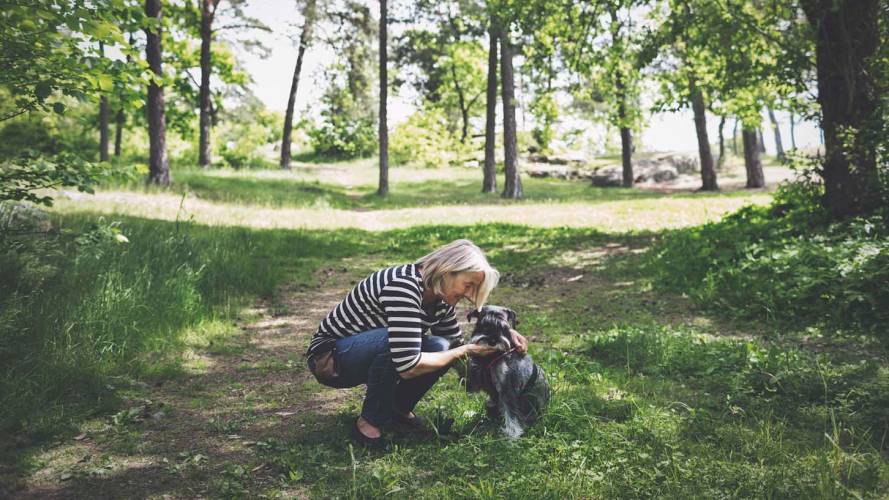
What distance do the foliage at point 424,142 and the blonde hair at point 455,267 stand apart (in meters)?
35.1

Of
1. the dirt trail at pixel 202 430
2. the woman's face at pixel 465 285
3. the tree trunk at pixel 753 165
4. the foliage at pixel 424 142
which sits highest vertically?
the foliage at pixel 424 142

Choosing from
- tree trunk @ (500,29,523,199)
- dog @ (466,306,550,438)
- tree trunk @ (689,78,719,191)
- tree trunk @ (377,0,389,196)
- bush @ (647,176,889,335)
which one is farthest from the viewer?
tree trunk @ (689,78,719,191)

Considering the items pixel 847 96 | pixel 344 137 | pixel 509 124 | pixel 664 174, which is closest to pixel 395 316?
pixel 847 96

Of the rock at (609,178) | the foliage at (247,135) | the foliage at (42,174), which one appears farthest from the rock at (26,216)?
the rock at (609,178)

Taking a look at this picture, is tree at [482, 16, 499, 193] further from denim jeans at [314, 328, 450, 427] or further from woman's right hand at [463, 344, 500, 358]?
woman's right hand at [463, 344, 500, 358]

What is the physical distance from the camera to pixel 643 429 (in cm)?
411

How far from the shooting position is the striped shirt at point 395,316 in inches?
153

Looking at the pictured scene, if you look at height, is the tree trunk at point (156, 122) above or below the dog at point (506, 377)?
above

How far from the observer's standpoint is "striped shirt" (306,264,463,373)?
3896mm

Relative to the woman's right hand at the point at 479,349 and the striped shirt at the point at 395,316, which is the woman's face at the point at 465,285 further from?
the woman's right hand at the point at 479,349

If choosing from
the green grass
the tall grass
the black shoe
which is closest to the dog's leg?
the black shoe

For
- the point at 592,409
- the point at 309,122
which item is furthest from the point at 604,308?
the point at 309,122

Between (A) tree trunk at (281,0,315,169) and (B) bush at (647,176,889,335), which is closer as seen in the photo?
(B) bush at (647,176,889,335)

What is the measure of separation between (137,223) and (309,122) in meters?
39.9
